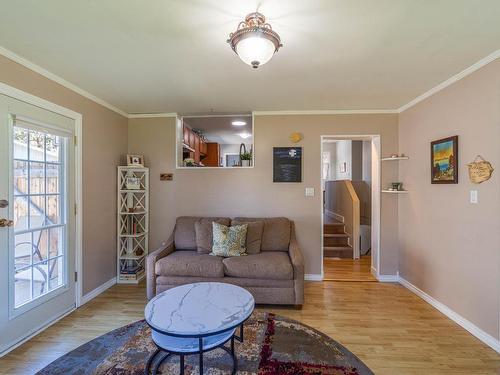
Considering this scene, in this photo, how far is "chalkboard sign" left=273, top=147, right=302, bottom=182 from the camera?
142 inches

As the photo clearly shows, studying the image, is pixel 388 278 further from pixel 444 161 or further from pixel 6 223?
pixel 6 223

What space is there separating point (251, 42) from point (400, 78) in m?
1.77

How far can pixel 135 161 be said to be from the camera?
143 inches

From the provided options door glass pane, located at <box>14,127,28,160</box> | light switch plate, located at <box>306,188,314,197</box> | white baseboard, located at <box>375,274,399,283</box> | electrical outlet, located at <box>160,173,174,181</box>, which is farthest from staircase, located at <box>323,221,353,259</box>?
door glass pane, located at <box>14,127,28,160</box>

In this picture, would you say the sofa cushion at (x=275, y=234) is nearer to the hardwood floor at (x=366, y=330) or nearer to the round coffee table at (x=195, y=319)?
the hardwood floor at (x=366, y=330)

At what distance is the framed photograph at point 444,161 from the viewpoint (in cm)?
251

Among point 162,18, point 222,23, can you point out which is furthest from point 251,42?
point 162,18

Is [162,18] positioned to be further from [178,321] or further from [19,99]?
[178,321]

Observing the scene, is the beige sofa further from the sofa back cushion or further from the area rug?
the area rug

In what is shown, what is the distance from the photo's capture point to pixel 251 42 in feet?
5.17

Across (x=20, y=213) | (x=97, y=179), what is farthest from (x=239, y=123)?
(x=20, y=213)

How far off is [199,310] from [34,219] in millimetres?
1826

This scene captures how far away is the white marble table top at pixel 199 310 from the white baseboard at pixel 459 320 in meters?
2.02

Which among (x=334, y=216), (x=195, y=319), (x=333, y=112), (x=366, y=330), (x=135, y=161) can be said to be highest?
(x=333, y=112)
